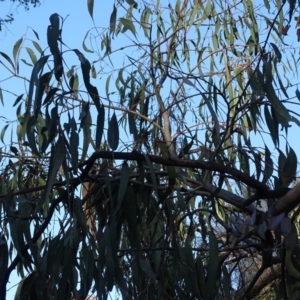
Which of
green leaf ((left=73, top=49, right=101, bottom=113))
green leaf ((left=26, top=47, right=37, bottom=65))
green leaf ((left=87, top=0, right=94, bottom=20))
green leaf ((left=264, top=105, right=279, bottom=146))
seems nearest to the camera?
green leaf ((left=73, top=49, right=101, bottom=113))

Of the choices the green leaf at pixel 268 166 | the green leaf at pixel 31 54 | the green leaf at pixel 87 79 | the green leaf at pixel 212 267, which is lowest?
the green leaf at pixel 212 267

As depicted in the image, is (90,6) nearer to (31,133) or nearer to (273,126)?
(31,133)

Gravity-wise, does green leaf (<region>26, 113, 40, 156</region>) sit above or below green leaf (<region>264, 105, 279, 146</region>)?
above

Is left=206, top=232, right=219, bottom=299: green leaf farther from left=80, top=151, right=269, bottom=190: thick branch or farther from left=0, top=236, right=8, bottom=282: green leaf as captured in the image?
left=0, top=236, right=8, bottom=282: green leaf

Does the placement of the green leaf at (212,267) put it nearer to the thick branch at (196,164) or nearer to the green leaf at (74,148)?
the thick branch at (196,164)

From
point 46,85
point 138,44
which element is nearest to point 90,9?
point 138,44

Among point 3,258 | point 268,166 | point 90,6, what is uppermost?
point 90,6

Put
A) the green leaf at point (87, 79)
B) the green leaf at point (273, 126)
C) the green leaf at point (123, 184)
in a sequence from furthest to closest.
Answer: the green leaf at point (273, 126) < the green leaf at point (123, 184) < the green leaf at point (87, 79)

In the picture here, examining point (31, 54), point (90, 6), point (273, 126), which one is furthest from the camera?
point (31, 54)

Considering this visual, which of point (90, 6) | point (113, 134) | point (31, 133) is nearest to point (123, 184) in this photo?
point (113, 134)

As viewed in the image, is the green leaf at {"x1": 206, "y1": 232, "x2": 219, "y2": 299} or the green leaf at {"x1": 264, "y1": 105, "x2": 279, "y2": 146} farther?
the green leaf at {"x1": 264, "y1": 105, "x2": 279, "y2": 146}

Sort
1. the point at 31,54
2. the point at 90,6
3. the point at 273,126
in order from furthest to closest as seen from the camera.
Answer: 1. the point at 31,54
2. the point at 90,6
3. the point at 273,126

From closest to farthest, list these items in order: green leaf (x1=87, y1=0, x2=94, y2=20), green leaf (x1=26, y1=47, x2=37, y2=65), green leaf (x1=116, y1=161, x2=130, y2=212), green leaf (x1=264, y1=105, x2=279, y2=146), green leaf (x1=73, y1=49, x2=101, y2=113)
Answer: green leaf (x1=73, y1=49, x2=101, y2=113), green leaf (x1=116, y1=161, x2=130, y2=212), green leaf (x1=264, y1=105, x2=279, y2=146), green leaf (x1=87, y1=0, x2=94, y2=20), green leaf (x1=26, y1=47, x2=37, y2=65)

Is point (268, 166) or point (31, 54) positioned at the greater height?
point (31, 54)
